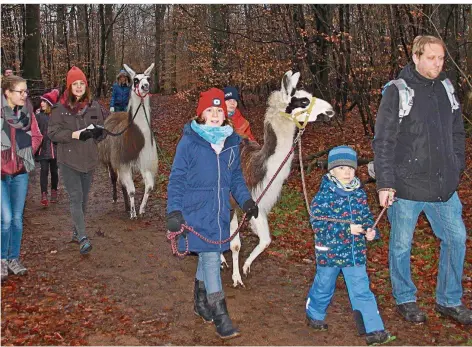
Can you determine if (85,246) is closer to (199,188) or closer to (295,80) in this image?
(199,188)

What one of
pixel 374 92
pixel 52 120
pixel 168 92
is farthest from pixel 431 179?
pixel 168 92

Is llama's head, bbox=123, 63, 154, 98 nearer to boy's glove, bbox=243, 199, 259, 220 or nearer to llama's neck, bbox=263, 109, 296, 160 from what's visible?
llama's neck, bbox=263, 109, 296, 160

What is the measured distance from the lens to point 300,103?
17.9 feet

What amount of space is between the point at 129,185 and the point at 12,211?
3.01m

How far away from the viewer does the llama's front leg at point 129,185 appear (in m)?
8.12

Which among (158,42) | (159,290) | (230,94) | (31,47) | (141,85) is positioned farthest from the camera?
(158,42)

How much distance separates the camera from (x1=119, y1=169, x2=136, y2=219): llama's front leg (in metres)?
8.12

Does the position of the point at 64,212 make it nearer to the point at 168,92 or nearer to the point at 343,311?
the point at 343,311

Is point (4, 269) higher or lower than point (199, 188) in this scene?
lower

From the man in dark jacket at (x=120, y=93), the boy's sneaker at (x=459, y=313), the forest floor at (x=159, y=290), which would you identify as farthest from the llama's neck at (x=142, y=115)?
the boy's sneaker at (x=459, y=313)

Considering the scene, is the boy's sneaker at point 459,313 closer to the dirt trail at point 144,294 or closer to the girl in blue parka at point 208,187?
the dirt trail at point 144,294

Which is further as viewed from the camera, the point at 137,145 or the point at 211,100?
the point at 137,145

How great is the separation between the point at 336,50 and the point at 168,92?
76.9ft

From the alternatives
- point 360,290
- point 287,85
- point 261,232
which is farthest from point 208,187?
point 287,85
